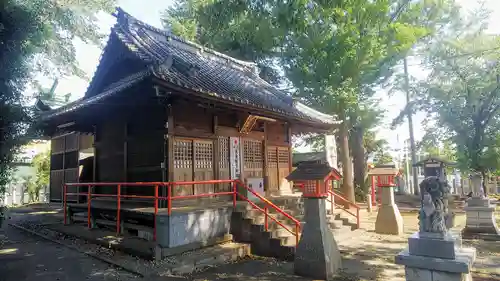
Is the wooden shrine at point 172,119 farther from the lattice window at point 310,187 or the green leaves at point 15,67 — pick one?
the lattice window at point 310,187

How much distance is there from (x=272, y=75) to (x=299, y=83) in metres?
9.22

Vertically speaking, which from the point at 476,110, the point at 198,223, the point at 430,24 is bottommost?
the point at 198,223

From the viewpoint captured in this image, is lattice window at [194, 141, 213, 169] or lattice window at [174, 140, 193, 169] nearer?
lattice window at [174, 140, 193, 169]

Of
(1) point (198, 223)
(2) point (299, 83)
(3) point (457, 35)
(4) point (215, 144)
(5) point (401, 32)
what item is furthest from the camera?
(3) point (457, 35)

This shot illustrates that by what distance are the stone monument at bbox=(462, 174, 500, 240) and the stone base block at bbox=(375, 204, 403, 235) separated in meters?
2.28

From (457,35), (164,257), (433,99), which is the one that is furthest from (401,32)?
(164,257)

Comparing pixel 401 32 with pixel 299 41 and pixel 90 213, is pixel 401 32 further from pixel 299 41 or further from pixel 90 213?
pixel 90 213

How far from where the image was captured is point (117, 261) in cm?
760

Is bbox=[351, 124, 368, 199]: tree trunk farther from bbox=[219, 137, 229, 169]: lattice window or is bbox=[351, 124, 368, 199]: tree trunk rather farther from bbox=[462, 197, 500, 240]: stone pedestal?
bbox=[219, 137, 229, 169]: lattice window

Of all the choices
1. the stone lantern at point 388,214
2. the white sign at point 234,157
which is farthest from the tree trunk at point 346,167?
the white sign at point 234,157

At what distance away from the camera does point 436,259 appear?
4777 mm

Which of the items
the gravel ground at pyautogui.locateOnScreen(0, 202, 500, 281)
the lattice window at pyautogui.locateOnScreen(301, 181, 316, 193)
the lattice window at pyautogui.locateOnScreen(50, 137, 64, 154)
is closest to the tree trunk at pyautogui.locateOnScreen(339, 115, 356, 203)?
the gravel ground at pyautogui.locateOnScreen(0, 202, 500, 281)

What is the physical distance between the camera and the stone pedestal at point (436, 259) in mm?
4625

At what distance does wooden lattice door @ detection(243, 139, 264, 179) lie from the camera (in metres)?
12.7
